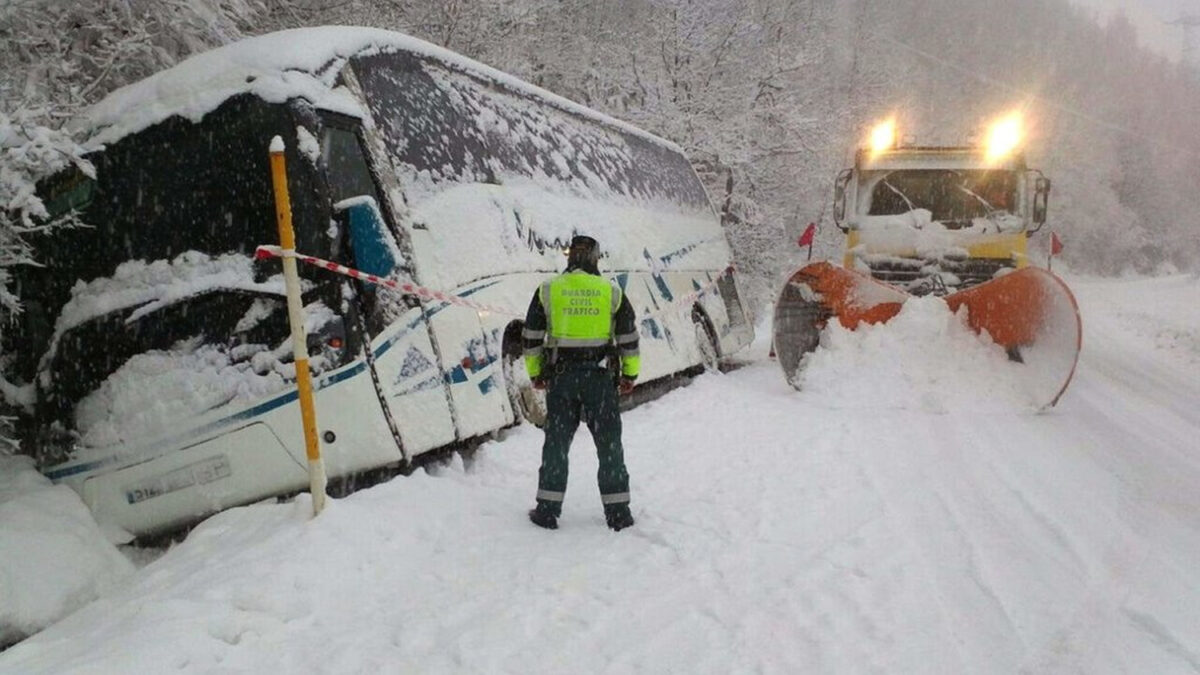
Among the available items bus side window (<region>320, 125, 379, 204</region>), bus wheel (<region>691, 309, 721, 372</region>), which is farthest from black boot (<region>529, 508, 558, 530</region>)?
bus wheel (<region>691, 309, 721, 372</region>)

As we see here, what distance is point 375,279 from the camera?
402cm

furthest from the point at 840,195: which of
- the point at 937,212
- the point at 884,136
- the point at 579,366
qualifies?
the point at 579,366

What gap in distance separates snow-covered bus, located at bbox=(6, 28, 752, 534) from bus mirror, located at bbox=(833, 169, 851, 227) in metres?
5.81

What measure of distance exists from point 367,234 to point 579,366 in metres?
1.42

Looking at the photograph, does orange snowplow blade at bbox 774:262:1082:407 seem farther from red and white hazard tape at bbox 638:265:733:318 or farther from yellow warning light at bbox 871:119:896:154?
yellow warning light at bbox 871:119:896:154

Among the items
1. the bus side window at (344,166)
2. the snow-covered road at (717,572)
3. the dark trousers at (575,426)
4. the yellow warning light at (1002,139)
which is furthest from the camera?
the yellow warning light at (1002,139)

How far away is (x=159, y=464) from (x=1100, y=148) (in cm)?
7896

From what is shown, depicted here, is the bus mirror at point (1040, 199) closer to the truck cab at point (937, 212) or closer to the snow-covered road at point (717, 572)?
the truck cab at point (937, 212)

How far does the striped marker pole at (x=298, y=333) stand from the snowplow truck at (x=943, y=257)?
17.8 ft

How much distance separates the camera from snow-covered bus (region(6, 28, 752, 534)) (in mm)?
3924

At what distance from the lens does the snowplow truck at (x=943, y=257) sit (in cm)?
677

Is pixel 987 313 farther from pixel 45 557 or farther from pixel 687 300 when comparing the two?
pixel 45 557

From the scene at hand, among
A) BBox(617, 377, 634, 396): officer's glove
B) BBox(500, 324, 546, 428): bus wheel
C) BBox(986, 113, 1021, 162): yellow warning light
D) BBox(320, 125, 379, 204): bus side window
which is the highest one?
BBox(986, 113, 1021, 162): yellow warning light

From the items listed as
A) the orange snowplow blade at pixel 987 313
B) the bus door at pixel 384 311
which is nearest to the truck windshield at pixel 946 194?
the orange snowplow blade at pixel 987 313
